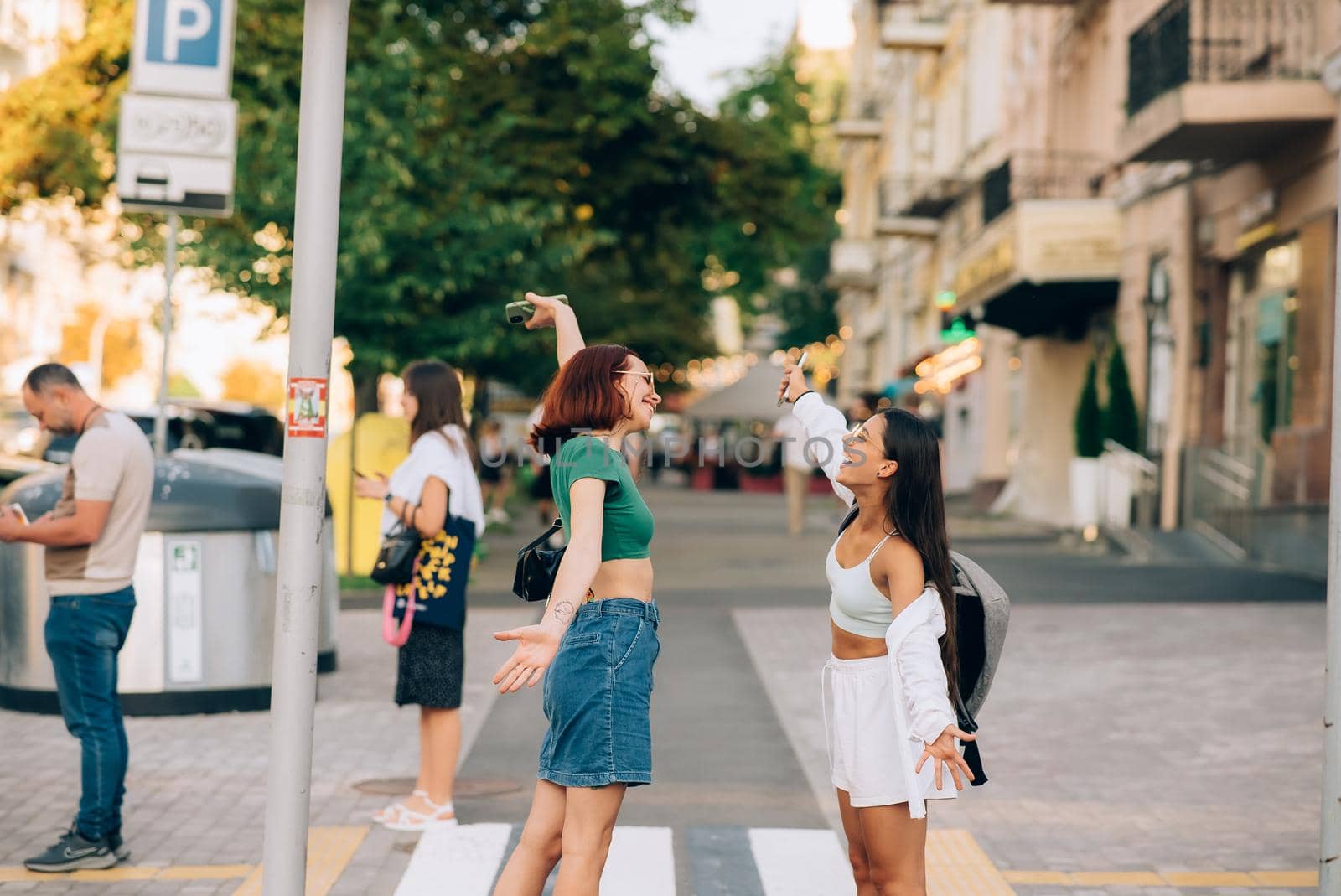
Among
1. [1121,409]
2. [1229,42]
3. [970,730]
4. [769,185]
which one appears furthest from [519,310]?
[769,185]

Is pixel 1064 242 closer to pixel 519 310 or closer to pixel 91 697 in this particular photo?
pixel 519 310

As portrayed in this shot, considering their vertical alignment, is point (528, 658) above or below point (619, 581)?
below

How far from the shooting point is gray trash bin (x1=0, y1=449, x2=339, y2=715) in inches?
348

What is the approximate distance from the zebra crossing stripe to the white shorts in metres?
1.79

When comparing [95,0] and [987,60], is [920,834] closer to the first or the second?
[95,0]

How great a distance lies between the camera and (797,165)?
2594 centimetres

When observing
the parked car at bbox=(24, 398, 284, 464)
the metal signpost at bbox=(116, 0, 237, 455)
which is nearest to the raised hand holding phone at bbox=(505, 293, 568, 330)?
the metal signpost at bbox=(116, 0, 237, 455)

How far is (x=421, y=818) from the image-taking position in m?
6.65

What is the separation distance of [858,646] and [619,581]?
2.26 feet

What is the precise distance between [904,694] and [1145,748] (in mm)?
4567

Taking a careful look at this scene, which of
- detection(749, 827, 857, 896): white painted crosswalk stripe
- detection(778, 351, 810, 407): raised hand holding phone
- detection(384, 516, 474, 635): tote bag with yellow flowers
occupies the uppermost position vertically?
detection(778, 351, 810, 407): raised hand holding phone

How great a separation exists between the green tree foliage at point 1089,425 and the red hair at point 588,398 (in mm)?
17857

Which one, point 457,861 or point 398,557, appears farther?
point 398,557

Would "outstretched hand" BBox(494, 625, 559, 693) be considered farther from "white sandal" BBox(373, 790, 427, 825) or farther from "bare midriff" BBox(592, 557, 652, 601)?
"white sandal" BBox(373, 790, 427, 825)
